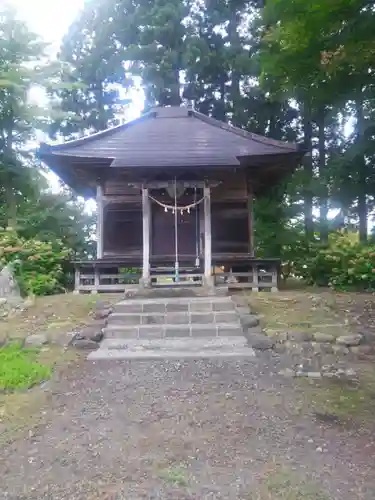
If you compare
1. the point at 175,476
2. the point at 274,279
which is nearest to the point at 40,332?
the point at 175,476

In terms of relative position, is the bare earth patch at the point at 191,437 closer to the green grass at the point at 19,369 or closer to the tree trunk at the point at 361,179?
the green grass at the point at 19,369

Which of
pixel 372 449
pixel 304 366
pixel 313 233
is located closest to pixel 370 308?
pixel 304 366

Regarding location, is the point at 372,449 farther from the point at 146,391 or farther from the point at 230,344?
the point at 230,344

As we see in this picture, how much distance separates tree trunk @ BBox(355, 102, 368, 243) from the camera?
45.2ft

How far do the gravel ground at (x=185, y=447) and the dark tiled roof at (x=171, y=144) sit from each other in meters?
6.19

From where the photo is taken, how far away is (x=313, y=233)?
58.9 ft

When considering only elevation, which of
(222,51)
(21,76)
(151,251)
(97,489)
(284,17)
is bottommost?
(97,489)

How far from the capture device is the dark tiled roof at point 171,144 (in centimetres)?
1046

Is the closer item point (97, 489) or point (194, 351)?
point (97, 489)

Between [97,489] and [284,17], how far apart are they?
195 inches

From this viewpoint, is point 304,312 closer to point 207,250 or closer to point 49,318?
point 207,250

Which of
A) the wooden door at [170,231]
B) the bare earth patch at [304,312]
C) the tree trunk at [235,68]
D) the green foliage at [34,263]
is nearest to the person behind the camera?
the bare earth patch at [304,312]

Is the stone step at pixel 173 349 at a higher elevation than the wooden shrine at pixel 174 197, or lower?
lower

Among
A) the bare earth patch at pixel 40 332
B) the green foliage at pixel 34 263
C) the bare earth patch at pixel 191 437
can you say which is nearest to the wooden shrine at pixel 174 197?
the green foliage at pixel 34 263
